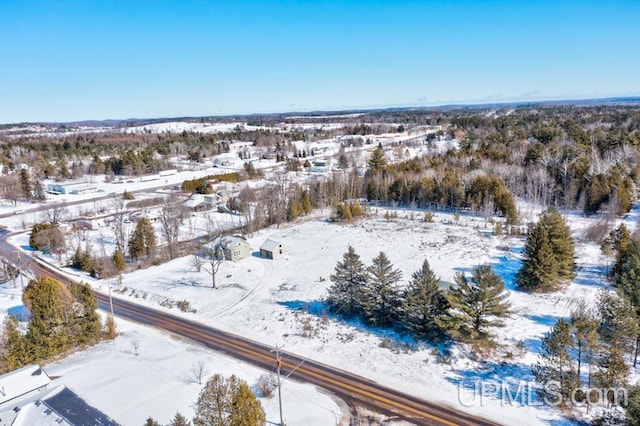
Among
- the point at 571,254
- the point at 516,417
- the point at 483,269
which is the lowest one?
the point at 516,417

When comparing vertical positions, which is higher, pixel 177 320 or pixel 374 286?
pixel 374 286

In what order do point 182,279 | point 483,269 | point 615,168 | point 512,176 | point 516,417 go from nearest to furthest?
point 516,417 < point 483,269 < point 182,279 < point 615,168 < point 512,176

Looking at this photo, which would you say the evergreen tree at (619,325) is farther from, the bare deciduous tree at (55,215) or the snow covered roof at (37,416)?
the bare deciduous tree at (55,215)

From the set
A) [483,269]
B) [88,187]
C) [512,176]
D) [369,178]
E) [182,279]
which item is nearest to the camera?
[483,269]

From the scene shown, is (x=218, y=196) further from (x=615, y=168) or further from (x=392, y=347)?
(x=615, y=168)

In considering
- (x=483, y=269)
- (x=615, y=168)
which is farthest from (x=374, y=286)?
(x=615, y=168)

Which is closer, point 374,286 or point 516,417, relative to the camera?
point 516,417

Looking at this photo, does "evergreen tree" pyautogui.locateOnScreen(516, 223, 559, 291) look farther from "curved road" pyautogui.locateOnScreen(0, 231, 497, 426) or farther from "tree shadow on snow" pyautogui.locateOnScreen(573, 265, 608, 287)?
"curved road" pyautogui.locateOnScreen(0, 231, 497, 426)
